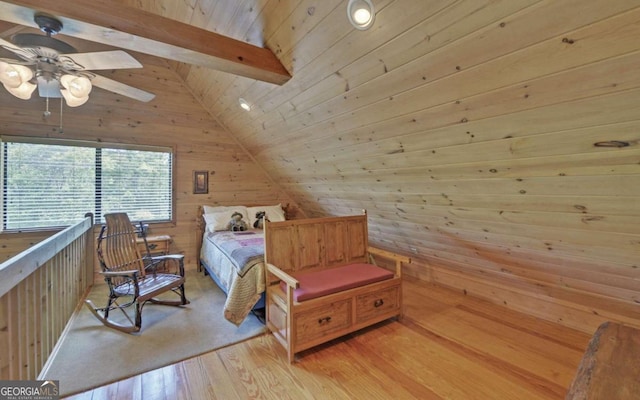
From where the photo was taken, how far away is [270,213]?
440cm

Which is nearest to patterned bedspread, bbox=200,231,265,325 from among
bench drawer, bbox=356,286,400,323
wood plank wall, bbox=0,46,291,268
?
bench drawer, bbox=356,286,400,323

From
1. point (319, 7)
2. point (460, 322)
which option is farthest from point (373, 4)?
point (460, 322)

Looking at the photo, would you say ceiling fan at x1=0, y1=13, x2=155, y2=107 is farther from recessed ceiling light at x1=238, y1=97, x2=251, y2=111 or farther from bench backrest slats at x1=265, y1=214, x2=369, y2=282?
bench backrest slats at x1=265, y1=214, x2=369, y2=282

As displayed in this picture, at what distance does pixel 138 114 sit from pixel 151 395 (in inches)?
133

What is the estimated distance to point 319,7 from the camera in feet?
5.31

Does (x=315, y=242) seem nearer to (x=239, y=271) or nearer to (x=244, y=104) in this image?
(x=239, y=271)

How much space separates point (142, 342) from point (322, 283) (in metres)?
1.52

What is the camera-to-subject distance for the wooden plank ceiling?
3.98ft

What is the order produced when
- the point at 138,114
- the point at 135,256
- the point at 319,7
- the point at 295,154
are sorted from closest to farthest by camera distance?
the point at 319,7 → the point at 135,256 → the point at 295,154 → the point at 138,114

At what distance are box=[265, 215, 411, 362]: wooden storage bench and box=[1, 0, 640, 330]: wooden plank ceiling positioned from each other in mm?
680

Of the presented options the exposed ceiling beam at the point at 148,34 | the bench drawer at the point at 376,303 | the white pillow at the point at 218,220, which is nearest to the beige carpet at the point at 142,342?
the bench drawer at the point at 376,303

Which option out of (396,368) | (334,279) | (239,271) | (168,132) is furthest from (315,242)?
(168,132)

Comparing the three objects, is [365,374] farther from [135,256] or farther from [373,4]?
[135,256]

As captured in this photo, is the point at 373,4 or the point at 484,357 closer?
the point at 373,4
